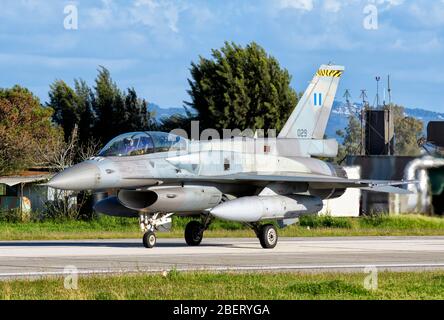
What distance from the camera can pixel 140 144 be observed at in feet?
79.8

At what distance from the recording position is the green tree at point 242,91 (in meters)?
62.3

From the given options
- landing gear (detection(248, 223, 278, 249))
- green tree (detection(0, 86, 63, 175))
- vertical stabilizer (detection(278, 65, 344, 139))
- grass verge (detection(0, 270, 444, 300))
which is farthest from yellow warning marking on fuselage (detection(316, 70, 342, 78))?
green tree (detection(0, 86, 63, 175))

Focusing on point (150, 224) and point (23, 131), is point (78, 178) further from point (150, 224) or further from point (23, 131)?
point (23, 131)

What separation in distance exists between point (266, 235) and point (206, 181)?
2.25 metres

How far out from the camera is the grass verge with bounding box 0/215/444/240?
110 ft

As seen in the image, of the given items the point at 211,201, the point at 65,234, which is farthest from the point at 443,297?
the point at 65,234

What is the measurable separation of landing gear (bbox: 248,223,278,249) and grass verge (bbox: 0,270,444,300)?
844cm

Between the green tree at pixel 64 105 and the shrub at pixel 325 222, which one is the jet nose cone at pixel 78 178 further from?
the green tree at pixel 64 105

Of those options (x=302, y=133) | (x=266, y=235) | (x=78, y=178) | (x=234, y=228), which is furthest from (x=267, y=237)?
(x=234, y=228)

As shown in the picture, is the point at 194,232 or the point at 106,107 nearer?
the point at 194,232

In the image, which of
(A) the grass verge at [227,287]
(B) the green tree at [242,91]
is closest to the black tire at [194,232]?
(A) the grass verge at [227,287]

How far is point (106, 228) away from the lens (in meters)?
38.0
